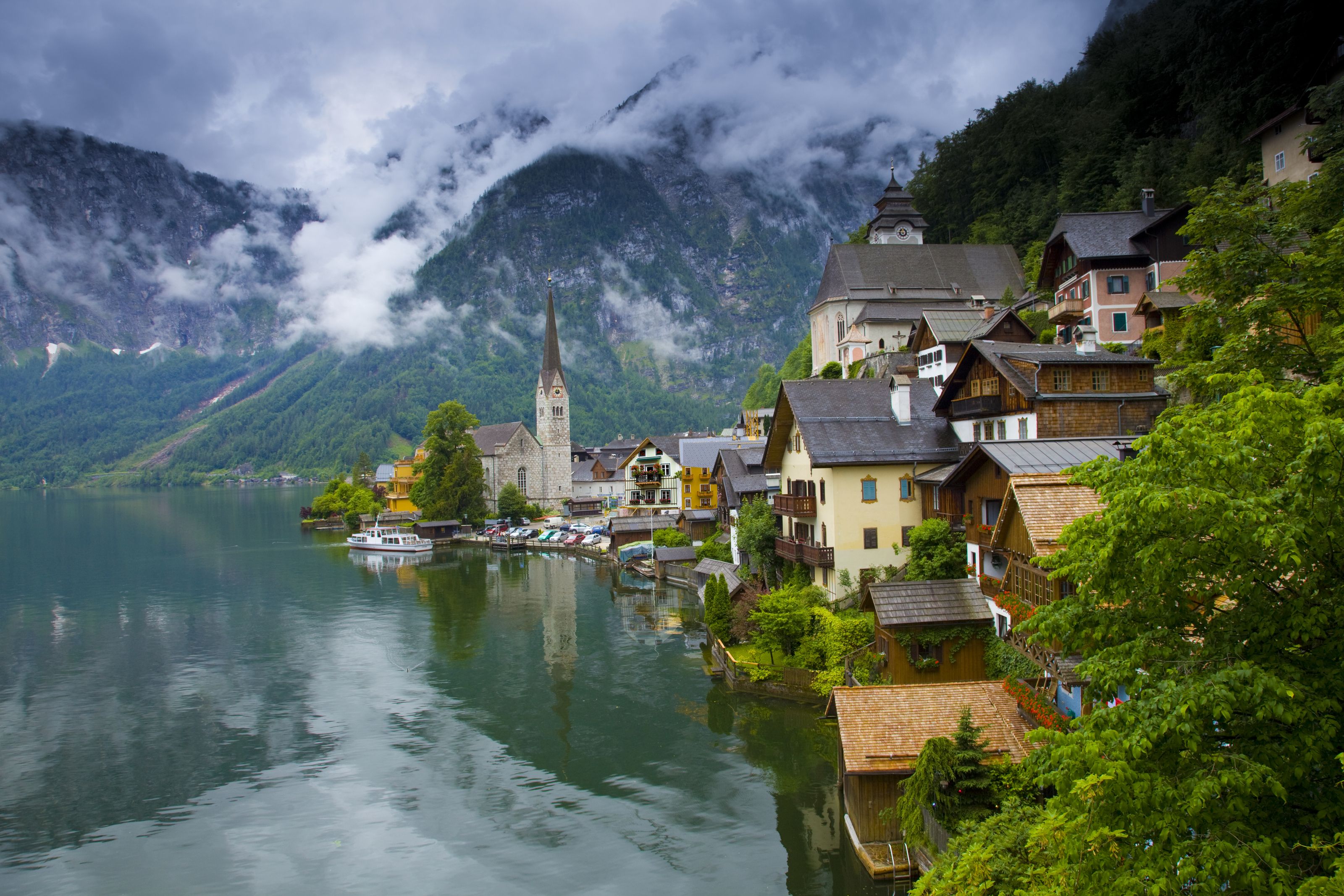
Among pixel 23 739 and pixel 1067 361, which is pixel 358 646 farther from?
pixel 1067 361

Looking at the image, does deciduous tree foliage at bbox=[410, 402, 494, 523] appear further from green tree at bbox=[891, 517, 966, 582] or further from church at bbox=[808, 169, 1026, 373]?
green tree at bbox=[891, 517, 966, 582]

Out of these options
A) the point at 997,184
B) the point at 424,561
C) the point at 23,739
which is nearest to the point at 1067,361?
the point at 23,739

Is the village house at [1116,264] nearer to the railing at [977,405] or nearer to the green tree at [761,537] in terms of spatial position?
the railing at [977,405]

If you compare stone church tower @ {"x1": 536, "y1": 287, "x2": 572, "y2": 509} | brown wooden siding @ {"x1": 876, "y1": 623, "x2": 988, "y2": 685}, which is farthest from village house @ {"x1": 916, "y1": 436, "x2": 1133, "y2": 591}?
stone church tower @ {"x1": 536, "y1": 287, "x2": 572, "y2": 509}

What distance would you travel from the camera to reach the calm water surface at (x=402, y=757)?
60.9 feet

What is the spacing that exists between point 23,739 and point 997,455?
1269 inches

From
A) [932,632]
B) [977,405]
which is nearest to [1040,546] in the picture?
[932,632]

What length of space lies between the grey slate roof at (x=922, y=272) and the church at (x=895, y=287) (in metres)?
0.05

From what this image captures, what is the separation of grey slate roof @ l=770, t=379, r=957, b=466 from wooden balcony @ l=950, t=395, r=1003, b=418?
1129mm

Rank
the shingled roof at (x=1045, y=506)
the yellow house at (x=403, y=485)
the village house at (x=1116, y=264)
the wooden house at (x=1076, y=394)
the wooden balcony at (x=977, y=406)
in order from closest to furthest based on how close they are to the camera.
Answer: the shingled roof at (x=1045, y=506) < the wooden house at (x=1076, y=394) < the wooden balcony at (x=977, y=406) < the village house at (x=1116, y=264) < the yellow house at (x=403, y=485)

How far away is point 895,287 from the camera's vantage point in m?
62.6

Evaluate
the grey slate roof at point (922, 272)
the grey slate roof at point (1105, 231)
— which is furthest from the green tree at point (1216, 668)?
the grey slate roof at point (922, 272)

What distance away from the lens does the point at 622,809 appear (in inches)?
828

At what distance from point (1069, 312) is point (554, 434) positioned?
8068 cm
